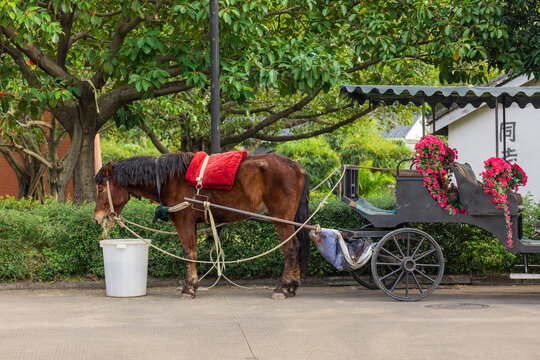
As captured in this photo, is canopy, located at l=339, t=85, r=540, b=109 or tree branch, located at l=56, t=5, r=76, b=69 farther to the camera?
tree branch, located at l=56, t=5, r=76, b=69

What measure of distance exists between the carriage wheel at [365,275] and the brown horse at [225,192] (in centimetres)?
93

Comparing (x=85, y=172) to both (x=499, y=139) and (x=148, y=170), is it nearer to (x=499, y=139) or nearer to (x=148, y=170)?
(x=148, y=170)

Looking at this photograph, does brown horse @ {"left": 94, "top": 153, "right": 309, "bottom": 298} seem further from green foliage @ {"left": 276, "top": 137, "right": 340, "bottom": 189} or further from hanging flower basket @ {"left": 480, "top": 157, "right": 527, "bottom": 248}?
green foliage @ {"left": 276, "top": 137, "right": 340, "bottom": 189}

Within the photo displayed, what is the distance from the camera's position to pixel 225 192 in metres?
9.88

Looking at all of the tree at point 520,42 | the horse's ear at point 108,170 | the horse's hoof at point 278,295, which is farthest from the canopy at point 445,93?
the horse's ear at point 108,170

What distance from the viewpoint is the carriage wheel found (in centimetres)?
1048

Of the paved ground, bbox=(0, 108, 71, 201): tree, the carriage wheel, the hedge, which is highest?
bbox=(0, 108, 71, 201): tree

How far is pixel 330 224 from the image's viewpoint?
11062 millimetres

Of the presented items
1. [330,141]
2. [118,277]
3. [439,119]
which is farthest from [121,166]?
[330,141]

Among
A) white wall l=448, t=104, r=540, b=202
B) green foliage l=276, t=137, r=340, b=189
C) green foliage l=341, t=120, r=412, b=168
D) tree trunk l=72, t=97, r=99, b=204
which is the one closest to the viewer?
tree trunk l=72, t=97, r=99, b=204

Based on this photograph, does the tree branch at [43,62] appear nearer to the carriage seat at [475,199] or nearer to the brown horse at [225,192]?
the brown horse at [225,192]

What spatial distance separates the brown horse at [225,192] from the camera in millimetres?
9828

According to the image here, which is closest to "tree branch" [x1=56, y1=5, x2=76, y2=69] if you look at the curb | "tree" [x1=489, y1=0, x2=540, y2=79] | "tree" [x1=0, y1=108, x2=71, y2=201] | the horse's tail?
the curb

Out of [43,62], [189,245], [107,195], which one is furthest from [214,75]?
[43,62]
